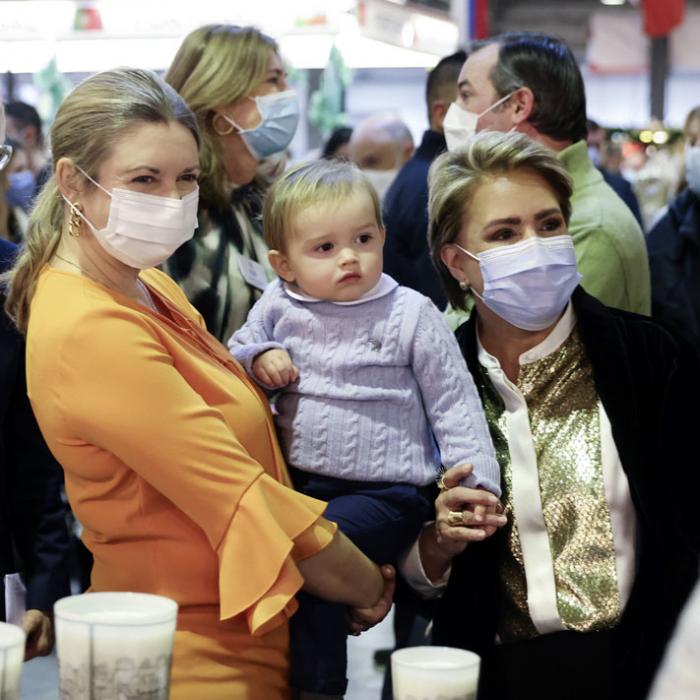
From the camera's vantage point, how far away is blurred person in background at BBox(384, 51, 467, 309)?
4.43 m

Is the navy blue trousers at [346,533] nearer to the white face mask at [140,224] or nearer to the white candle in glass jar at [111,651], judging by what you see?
the white face mask at [140,224]

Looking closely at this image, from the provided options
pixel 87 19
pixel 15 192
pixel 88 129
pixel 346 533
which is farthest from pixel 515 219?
pixel 87 19

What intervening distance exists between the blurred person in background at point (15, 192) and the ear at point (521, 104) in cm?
144

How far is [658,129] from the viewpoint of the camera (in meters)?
13.9

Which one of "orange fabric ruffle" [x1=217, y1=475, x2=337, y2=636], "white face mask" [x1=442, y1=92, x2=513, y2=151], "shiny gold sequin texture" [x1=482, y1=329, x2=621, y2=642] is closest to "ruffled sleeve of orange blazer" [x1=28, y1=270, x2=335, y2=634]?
"orange fabric ruffle" [x1=217, y1=475, x2=337, y2=636]

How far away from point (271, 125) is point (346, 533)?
1.53 meters

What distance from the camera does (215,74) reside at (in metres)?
3.58

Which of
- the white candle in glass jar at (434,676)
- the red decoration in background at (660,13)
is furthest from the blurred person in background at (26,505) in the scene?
the red decoration in background at (660,13)

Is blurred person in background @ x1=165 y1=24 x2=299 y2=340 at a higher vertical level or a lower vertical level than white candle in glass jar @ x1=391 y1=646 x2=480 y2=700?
higher

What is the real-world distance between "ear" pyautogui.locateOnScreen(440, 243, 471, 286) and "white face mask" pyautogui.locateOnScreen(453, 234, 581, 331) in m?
0.10

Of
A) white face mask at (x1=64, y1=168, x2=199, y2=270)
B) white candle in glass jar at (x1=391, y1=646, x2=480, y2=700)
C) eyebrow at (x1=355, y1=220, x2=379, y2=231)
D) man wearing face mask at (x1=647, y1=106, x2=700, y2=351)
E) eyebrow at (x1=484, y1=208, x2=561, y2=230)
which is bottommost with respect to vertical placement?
man wearing face mask at (x1=647, y1=106, x2=700, y2=351)

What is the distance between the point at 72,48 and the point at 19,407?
9.06 m

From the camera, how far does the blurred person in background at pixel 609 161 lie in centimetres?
593

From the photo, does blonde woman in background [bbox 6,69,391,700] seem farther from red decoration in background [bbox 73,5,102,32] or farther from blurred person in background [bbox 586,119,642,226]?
red decoration in background [bbox 73,5,102,32]
